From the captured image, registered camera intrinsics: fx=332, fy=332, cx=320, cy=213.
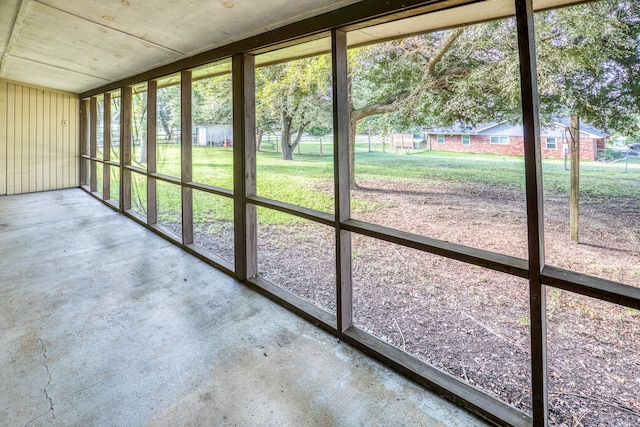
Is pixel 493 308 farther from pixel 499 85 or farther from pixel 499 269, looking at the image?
pixel 499 85

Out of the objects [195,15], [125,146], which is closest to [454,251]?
[195,15]

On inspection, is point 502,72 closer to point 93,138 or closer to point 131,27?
point 131,27

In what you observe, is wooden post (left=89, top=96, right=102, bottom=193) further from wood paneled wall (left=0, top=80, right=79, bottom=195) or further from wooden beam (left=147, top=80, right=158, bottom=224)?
wooden beam (left=147, top=80, right=158, bottom=224)

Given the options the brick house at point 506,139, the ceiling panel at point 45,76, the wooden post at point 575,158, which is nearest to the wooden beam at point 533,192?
the brick house at point 506,139

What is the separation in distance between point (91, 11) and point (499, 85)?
→ 140 inches

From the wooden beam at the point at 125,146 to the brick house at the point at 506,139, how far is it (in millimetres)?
4520

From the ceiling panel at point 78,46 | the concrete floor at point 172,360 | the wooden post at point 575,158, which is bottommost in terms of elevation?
the concrete floor at point 172,360

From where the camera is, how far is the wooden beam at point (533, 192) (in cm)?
139

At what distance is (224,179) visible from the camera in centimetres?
546

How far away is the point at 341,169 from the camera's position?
2.18 metres

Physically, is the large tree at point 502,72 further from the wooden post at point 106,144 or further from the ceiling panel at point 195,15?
the wooden post at point 106,144

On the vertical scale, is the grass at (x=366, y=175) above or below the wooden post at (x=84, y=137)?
below

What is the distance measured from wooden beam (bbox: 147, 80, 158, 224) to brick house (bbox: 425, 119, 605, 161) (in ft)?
11.8

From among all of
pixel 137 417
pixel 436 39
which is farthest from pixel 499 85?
pixel 137 417
